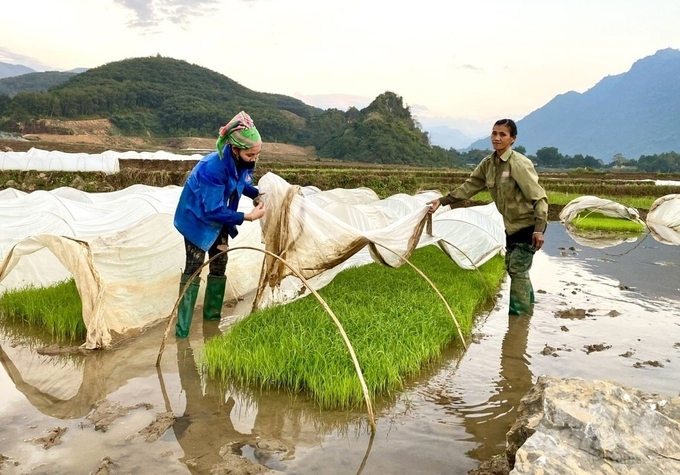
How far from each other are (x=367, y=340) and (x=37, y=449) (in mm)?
2260

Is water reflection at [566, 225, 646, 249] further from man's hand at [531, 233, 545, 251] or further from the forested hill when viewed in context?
the forested hill

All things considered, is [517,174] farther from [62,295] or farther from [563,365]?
[62,295]

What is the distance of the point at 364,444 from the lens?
9.19ft

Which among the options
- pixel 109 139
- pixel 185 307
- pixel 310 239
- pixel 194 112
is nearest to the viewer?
pixel 185 307

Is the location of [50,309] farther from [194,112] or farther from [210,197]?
[194,112]

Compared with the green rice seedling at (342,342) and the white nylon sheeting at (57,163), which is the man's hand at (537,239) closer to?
the green rice seedling at (342,342)

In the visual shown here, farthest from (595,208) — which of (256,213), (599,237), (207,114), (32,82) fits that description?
(32,82)

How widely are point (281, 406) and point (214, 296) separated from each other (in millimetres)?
1732

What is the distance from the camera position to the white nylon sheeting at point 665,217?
14.3 meters

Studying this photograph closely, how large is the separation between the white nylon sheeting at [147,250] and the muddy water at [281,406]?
0.36 metres

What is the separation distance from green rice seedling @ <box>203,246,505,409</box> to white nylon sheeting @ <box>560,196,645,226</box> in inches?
450

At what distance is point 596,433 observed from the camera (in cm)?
201

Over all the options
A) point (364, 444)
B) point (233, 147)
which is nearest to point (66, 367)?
point (233, 147)

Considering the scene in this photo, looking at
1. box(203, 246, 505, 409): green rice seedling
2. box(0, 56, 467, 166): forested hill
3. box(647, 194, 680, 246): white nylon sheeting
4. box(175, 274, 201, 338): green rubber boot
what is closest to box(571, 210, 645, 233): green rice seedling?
box(647, 194, 680, 246): white nylon sheeting
